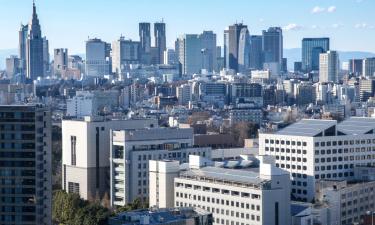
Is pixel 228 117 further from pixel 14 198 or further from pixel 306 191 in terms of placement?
pixel 14 198

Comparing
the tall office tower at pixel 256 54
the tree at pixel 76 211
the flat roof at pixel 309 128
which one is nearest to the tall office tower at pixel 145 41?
the tall office tower at pixel 256 54

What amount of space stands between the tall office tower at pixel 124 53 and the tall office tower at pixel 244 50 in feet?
39.5

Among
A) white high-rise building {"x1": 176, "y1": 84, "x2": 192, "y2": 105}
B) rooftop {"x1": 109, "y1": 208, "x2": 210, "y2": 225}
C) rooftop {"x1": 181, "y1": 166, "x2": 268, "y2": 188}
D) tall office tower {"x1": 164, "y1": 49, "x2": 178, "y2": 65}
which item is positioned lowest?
rooftop {"x1": 109, "y1": 208, "x2": 210, "y2": 225}

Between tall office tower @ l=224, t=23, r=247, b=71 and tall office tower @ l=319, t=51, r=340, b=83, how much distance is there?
21.1 m

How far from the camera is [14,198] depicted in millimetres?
16922

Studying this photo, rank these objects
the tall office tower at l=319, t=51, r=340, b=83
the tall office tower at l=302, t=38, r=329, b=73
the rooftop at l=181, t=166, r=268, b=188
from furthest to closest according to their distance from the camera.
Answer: the tall office tower at l=302, t=38, r=329, b=73 → the tall office tower at l=319, t=51, r=340, b=83 → the rooftop at l=181, t=166, r=268, b=188

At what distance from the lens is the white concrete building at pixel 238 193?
19766 millimetres

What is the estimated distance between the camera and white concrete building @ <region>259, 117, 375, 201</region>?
23609mm

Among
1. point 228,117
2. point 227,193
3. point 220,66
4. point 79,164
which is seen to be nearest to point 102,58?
point 220,66

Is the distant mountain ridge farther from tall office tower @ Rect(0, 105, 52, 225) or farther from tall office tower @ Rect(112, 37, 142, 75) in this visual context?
tall office tower @ Rect(0, 105, 52, 225)


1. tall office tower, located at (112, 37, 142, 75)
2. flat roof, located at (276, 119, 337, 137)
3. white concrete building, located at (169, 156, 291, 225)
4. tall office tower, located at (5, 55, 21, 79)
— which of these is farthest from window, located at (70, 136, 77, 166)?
tall office tower, located at (112, 37, 142, 75)

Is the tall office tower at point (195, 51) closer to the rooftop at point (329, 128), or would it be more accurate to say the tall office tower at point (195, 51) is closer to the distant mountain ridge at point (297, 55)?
the distant mountain ridge at point (297, 55)

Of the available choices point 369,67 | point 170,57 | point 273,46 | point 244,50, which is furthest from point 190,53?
point 369,67

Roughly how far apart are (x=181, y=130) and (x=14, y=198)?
401 inches
